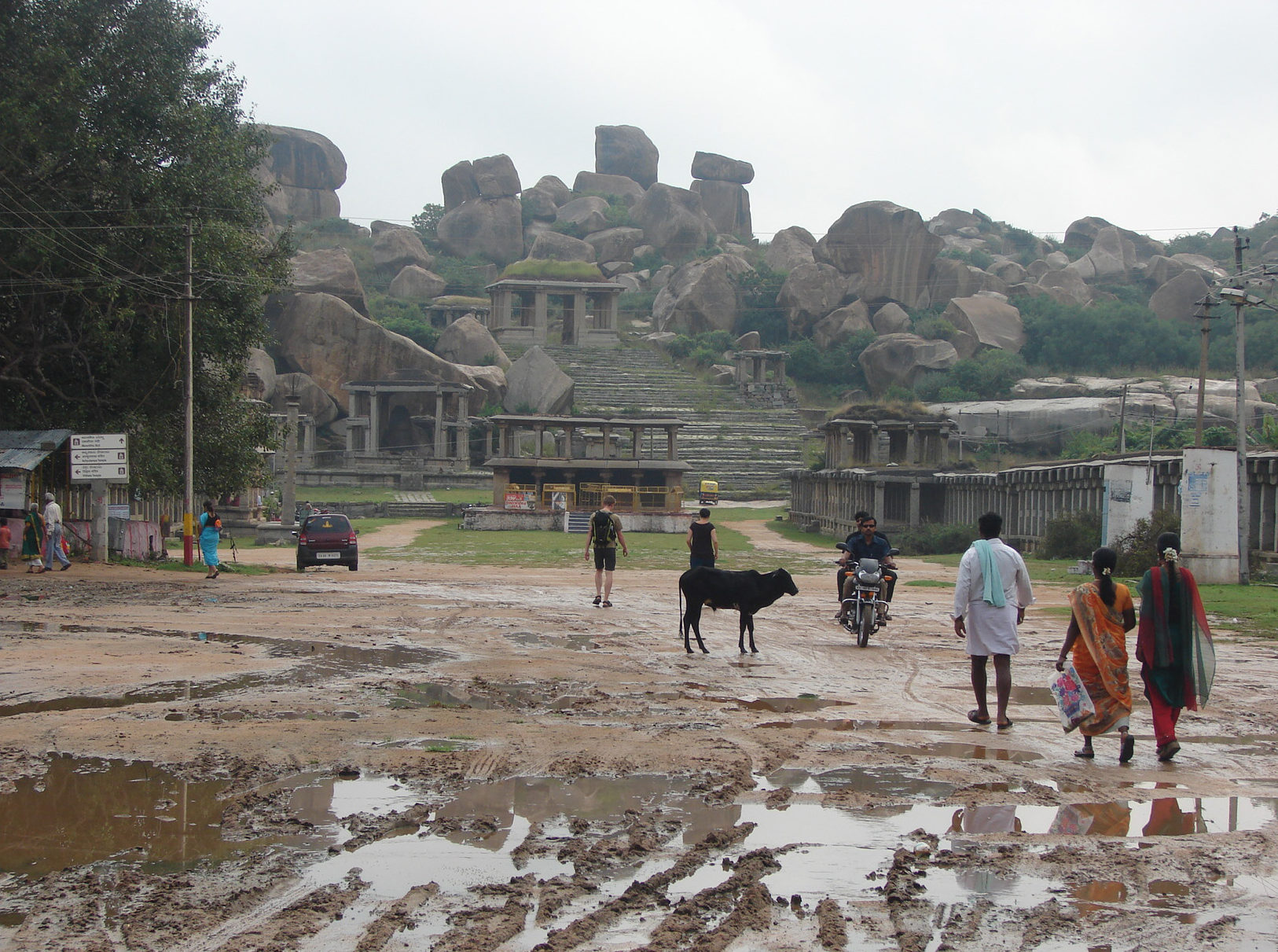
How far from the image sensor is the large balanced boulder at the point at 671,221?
357ft

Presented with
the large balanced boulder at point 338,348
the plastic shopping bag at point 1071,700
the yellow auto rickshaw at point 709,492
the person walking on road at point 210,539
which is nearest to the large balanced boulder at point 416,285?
the large balanced boulder at point 338,348

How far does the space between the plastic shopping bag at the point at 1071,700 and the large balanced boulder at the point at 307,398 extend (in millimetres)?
56283

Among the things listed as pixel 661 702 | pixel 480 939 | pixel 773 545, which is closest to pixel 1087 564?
pixel 773 545

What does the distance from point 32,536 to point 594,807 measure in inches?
719

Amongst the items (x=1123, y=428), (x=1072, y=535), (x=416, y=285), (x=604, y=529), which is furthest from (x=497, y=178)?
(x=604, y=529)

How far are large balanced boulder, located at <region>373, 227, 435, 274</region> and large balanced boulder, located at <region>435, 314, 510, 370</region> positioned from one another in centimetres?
2731

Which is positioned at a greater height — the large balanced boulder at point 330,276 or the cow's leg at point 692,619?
the large balanced boulder at point 330,276

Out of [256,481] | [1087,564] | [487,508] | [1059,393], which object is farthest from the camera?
[1059,393]

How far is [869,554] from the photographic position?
539 inches

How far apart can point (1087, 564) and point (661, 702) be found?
16969 mm

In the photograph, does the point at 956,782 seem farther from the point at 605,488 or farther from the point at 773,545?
the point at 605,488

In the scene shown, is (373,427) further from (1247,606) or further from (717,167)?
(717,167)

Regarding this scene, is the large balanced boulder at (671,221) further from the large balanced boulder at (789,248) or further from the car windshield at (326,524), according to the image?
the car windshield at (326,524)

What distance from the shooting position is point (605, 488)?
160ft
